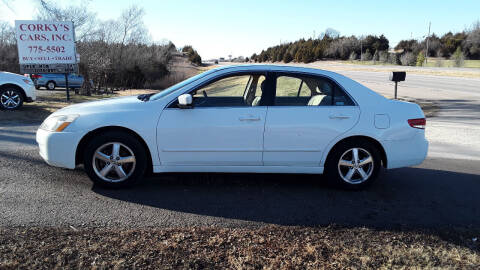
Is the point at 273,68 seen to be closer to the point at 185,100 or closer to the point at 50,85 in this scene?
the point at 185,100

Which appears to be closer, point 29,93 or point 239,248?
point 239,248

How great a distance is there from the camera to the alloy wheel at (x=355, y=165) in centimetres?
477

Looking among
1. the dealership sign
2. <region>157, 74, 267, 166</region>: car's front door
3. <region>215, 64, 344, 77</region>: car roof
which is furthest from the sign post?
<region>157, 74, 267, 166</region>: car's front door

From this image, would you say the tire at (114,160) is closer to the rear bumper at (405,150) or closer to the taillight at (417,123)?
the rear bumper at (405,150)

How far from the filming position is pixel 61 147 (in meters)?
4.49

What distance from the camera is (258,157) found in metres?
4.64

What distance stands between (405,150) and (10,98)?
37.2 feet

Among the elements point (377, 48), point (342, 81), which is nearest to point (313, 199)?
point (342, 81)

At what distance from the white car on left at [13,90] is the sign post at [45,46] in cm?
399

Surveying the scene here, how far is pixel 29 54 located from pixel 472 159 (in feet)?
51.1

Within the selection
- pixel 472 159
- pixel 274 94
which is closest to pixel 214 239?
pixel 274 94

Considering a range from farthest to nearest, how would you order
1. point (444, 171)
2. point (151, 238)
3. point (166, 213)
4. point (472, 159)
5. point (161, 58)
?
point (161, 58), point (472, 159), point (444, 171), point (166, 213), point (151, 238)

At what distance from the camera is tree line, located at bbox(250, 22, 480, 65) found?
6950 cm

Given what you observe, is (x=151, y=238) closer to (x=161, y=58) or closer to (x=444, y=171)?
(x=444, y=171)
